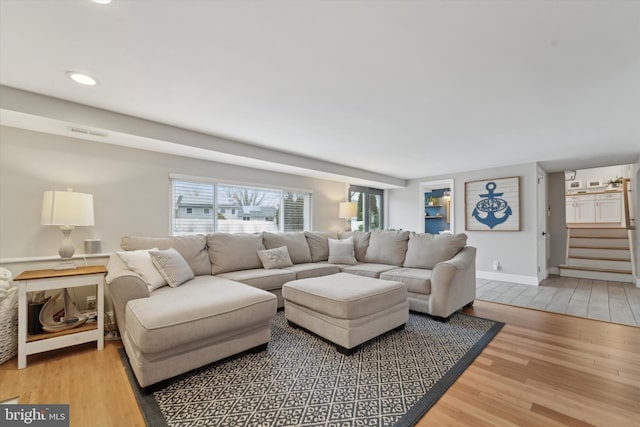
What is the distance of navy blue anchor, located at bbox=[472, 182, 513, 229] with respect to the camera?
16.9 feet

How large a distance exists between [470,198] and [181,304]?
5.58 metres

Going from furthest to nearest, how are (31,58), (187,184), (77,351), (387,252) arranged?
(387,252), (187,184), (77,351), (31,58)

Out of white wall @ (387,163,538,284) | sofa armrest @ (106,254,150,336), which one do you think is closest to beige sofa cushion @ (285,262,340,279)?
sofa armrest @ (106,254,150,336)

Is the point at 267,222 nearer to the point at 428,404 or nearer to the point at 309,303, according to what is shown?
the point at 309,303

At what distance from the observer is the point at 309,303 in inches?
96.7

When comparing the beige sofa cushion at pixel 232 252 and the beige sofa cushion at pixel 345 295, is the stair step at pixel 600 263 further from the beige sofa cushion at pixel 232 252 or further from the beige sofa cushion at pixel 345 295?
the beige sofa cushion at pixel 232 252

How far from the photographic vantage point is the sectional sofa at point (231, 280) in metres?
1.78

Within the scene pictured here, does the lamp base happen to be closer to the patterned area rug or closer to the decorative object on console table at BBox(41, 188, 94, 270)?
the decorative object on console table at BBox(41, 188, 94, 270)

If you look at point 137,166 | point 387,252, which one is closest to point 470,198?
point 387,252

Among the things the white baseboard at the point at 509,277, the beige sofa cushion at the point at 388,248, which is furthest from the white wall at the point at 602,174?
the beige sofa cushion at the point at 388,248

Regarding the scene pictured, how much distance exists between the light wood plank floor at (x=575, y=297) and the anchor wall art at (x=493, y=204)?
3.59ft

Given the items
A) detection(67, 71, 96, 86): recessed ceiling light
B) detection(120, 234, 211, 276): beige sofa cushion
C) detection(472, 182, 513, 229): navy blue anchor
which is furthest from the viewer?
detection(472, 182, 513, 229): navy blue anchor

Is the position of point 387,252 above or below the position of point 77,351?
above

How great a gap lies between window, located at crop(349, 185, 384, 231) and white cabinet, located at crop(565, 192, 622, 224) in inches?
195
